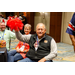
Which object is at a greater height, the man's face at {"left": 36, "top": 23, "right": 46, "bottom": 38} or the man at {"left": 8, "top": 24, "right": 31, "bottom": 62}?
the man's face at {"left": 36, "top": 23, "right": 46, "bottom": 38}

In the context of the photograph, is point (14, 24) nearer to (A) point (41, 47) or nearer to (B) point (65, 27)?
(A) point (41, 47)

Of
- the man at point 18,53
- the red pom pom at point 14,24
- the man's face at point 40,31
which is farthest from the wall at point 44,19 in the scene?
the red pom pom at point 14,24

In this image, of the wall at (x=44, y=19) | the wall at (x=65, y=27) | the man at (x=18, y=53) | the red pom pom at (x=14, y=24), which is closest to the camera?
the red pom pom at (x=14, y=24)

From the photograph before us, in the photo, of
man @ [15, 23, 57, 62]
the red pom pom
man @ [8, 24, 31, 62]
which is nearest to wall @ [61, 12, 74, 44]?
man @ [8, 24, 31, 62]

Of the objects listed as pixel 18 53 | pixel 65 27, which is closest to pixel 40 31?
pixel 18 53

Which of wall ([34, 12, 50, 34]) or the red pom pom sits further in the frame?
wall ([34, 12, 50, 34])

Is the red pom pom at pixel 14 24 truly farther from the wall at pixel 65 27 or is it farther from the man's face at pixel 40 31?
the wall at pixel 65 27

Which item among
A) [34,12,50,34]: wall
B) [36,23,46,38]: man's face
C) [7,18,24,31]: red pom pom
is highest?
[34,12,50,34]: wall

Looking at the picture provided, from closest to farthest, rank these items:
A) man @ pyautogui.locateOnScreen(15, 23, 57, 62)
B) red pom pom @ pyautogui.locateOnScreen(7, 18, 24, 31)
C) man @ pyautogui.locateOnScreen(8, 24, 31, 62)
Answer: red pom pom @ pyautogui.locateOnScreen(7, 18, 24, 31), man @ pyautogui.locateOnScreen(15, 23, 57, 62), man @ pyautogui.locateOnScreen(8, 24, 31, 62)

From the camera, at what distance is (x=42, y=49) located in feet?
6.91

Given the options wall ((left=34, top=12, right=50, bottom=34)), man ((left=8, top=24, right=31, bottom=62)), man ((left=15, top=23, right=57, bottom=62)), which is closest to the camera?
man ((left=15, top=23, right=57, bottom=62))

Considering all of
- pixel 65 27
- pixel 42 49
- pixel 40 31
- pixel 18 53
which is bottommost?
pixel 18 53

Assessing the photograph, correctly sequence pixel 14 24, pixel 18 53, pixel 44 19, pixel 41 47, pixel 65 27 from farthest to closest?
pixel 44 19
pixel 65 27
pixel 18 53
pixel 41 47
pixel 14 24

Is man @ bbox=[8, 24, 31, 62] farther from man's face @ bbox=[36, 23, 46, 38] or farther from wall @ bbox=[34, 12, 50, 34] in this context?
wall @ bbox=[34, 12, 50, 34]
